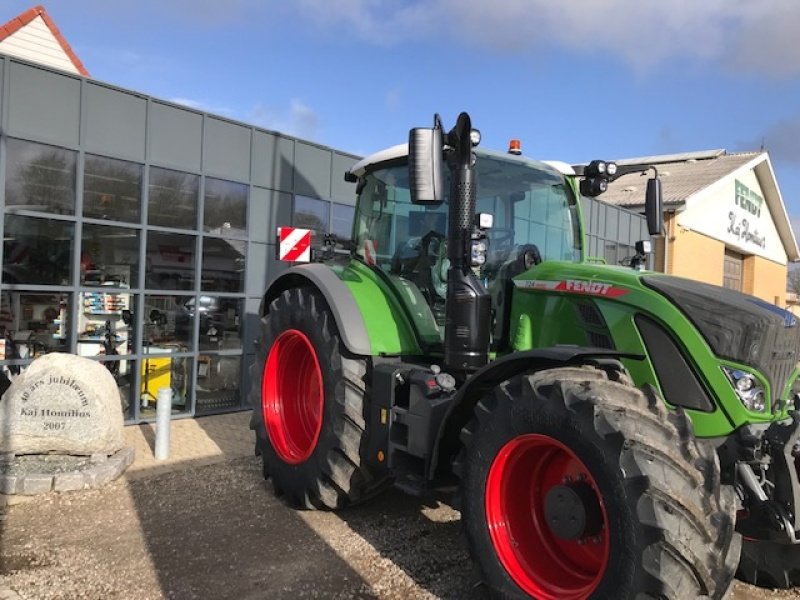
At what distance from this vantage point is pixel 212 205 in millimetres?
8016

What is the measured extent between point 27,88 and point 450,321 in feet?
16.5

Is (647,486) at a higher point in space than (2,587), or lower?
higher

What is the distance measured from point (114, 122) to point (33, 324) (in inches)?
86.9

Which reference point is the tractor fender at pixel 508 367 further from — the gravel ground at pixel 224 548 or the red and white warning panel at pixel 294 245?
the red and white warning panel at pixel 294 245

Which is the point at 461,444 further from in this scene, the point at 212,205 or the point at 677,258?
the point at 677,258

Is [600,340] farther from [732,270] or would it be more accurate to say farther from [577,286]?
[732,270]

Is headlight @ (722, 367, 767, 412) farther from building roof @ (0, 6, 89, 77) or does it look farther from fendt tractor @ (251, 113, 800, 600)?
building roof @ (0, 6, 89, 77)

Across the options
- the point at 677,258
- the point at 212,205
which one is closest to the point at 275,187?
the point at 212,205

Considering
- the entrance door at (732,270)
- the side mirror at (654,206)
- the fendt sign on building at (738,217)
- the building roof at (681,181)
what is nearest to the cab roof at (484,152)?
the side mirror at (654,206)

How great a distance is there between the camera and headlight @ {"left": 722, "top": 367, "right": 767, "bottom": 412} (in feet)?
10.1

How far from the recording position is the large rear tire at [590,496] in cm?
252

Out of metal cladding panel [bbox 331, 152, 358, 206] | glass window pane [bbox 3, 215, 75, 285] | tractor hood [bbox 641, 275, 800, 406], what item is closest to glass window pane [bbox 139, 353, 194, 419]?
glass window pane [bbox 3, 215, 75, 285]

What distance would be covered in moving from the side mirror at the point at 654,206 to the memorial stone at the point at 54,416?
440 centimetres

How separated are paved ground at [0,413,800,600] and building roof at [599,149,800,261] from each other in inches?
526
